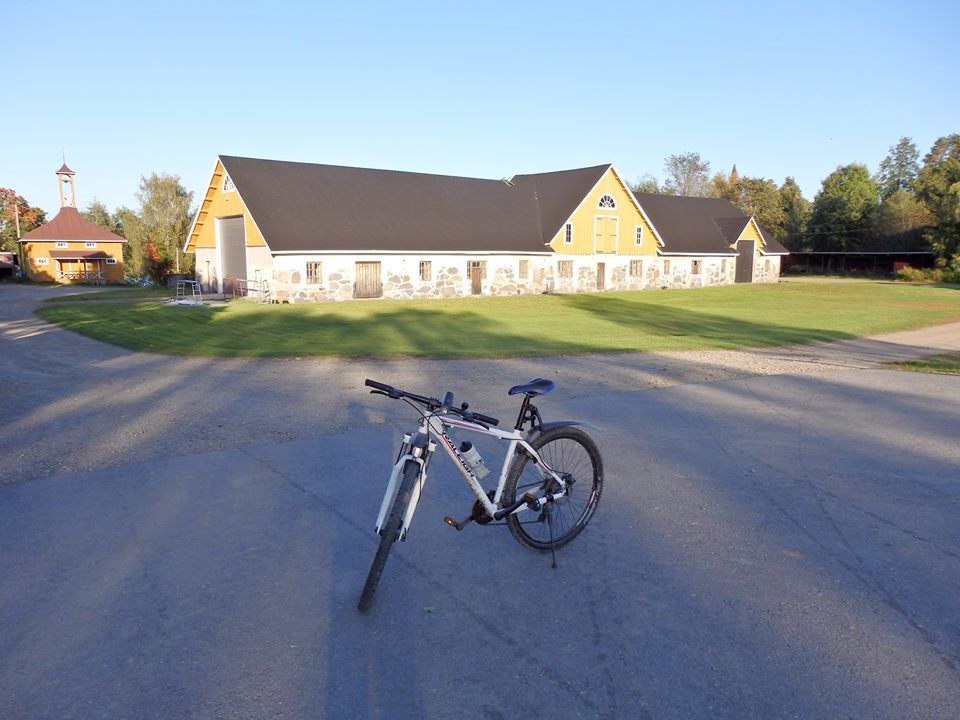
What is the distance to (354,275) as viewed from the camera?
117 ft

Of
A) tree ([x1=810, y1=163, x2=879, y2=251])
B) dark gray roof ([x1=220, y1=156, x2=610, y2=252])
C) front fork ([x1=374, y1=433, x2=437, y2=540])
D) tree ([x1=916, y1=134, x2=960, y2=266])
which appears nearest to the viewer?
front fork ([x1=374, y1=433, x2=437, y2=540])

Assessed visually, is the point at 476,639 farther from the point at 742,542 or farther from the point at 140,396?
the point at 140,396

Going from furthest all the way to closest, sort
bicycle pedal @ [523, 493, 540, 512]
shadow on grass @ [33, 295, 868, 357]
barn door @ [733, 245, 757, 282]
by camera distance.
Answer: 1. barn door @ [733, 245, 757, 282]
2. shadow on grass @ [33, 295, 868, 357]
3. bicycle pedal @ [523, 493, 540, 512]

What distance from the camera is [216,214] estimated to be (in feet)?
126

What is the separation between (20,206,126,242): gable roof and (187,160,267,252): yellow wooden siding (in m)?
22.9

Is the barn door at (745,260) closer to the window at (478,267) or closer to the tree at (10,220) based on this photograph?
the window at (478,267)

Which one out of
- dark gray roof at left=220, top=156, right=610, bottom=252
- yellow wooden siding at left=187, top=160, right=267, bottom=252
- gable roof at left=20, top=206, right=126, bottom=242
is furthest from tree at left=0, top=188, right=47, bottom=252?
dark gray roof at left=220, top=156, right=610, bottom=252

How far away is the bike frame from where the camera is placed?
4348mm

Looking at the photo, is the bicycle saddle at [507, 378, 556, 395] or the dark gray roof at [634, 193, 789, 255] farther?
the dark gray roof at [634, 193, 789, 255]

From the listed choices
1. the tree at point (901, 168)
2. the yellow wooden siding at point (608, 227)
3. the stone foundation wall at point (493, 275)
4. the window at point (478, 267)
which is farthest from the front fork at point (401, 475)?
the tree at point (901, 168)

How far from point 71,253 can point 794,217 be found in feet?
252

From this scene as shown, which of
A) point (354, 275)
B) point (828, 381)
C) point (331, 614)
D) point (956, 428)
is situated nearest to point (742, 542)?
point (331, 614)

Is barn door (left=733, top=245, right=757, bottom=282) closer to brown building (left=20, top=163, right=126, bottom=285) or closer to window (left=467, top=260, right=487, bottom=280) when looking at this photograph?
window (left=467, top=260, right=487, bottom=280)

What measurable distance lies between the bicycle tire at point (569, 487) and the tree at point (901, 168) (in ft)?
409
